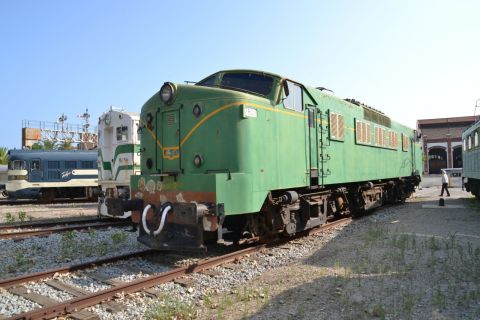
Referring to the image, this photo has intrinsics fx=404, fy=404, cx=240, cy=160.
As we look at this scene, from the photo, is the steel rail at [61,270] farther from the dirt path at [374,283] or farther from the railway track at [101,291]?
the dirt path at [374,283]

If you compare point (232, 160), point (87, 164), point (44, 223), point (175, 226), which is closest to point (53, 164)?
point (87, 164)

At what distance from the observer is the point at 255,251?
7.84 metres

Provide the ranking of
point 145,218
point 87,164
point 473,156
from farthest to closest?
1. point 87,164
2. point 473,156
3. point 145,218

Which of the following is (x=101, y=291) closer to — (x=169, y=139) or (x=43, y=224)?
(x=169, y=139)

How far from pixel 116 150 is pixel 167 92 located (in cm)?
771

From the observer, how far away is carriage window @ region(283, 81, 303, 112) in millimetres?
8240

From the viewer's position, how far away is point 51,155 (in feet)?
75.8

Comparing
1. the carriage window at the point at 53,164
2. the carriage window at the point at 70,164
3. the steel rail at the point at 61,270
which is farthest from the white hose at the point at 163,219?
the carriage window at the point at 53,164

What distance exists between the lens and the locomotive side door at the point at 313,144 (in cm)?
898

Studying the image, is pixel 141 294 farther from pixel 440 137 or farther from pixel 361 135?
pixel 440 137

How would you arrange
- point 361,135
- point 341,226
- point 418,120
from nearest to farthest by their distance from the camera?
1. point 341,226
2. point 361,135
3. point 418,120

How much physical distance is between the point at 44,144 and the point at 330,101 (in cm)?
5301

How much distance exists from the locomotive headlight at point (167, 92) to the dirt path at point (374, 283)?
359 cm

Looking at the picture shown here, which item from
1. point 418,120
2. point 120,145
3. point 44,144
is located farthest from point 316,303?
point 418,120
